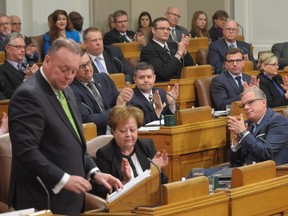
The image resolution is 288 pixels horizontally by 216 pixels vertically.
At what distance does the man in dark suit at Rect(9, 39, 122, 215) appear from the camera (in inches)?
119

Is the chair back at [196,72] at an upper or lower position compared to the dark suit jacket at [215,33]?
lower

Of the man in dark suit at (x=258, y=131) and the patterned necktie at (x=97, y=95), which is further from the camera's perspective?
the patterned necktie at (x=97, y=95)

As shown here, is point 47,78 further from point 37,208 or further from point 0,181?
point 0,181

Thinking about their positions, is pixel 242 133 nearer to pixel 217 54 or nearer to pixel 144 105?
pixel 144 105

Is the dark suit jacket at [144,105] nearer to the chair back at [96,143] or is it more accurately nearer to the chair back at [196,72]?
the chair back at [196,72]

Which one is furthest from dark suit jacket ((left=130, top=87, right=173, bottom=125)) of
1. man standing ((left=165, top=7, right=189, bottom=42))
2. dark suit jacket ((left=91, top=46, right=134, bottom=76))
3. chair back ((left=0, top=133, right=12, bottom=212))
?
man standing ((left=165, top=7, right=189, bottom=42))

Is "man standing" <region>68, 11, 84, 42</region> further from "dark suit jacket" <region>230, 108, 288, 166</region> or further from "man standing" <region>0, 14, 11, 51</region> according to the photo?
"dark suit jacket" <region>230, 108, 288, 166</region>

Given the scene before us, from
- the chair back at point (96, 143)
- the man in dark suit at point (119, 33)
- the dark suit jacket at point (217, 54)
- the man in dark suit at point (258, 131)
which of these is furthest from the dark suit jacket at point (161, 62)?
the chair back at point (96, 143)

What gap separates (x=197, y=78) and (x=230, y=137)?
115 centimetres

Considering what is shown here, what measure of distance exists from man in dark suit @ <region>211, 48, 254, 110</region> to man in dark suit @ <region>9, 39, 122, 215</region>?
10.4 ft

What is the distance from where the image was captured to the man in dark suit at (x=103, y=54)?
6414 mm

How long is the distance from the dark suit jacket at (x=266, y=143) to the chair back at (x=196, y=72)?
177 centimetres

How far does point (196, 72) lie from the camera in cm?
673

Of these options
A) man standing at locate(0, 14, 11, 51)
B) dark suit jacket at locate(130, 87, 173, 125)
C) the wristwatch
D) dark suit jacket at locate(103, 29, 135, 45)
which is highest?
man standing at locate(0, 14, 11, 51)
